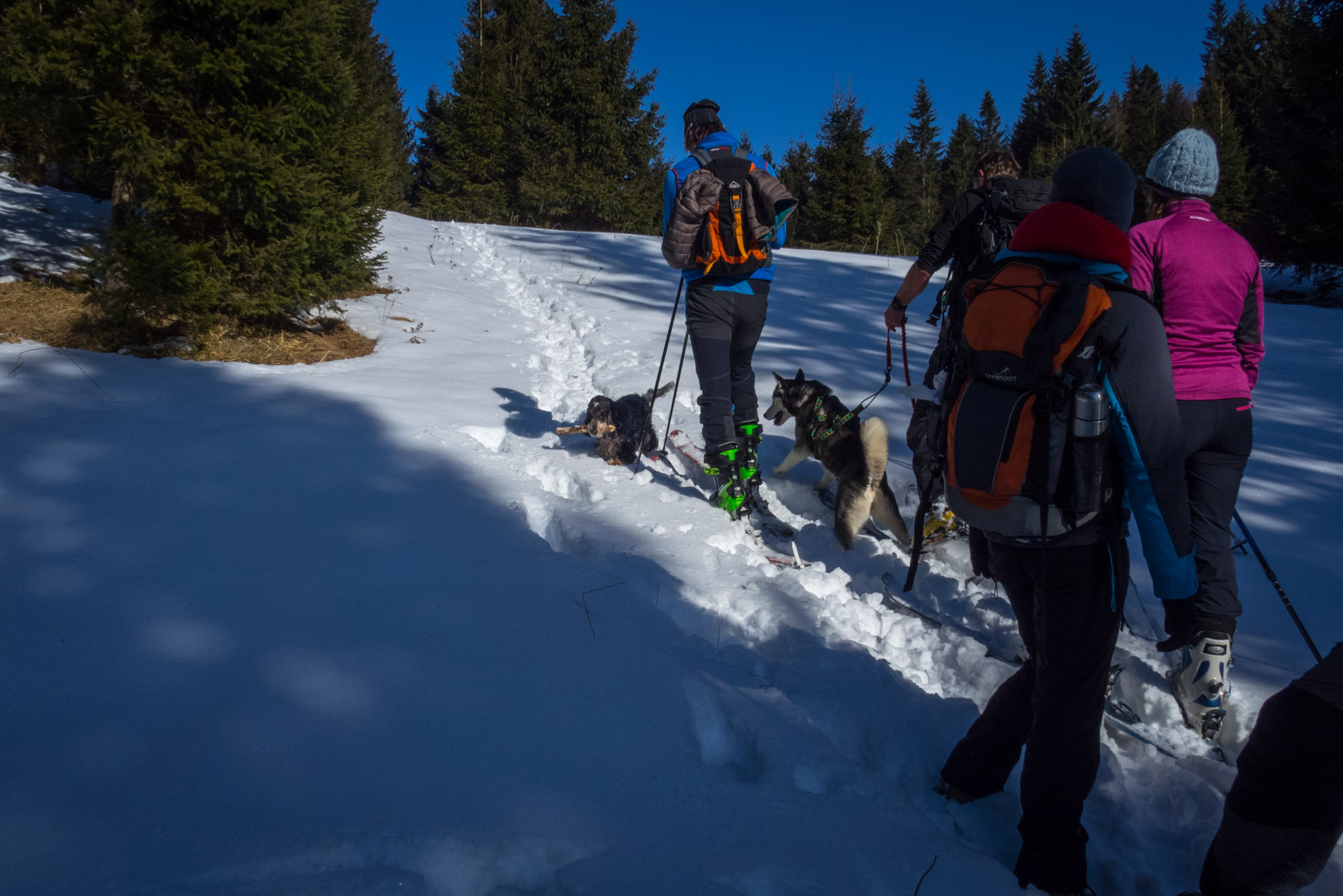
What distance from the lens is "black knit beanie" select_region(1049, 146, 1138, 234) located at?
1.63 meters

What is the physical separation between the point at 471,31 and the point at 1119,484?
33.2 m

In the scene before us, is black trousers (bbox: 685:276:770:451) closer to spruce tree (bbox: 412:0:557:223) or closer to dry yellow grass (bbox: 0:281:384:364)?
dry yellow grass (bbox: 0:281:384:364)

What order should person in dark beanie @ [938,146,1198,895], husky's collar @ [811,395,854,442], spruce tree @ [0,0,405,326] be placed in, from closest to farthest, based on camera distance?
1. person in dark beanie @ [938,146,1198,895]
2. husky's collar @ [811,395,854,442]
3. spruce tree @ [0,0,405,326]

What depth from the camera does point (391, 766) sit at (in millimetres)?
1599

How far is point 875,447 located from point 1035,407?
2218 millimetres

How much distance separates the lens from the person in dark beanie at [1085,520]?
4.84 ft

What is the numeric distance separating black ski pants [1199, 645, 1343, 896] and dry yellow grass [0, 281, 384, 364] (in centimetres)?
644

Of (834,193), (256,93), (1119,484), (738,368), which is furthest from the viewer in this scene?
(834,193)

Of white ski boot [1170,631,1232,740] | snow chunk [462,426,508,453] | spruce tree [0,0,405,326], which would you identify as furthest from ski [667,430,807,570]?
spruce tree [0,0,405,326]

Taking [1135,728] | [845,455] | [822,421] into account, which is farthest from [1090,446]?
[822,421]

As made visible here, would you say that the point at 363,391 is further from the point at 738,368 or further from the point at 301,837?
the point at 301,837

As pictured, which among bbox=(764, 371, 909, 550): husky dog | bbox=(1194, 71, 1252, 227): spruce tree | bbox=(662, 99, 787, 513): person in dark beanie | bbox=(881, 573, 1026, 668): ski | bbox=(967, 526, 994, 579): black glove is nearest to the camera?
bbox=(967, 526, 994, 579): black glove

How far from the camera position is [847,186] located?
2114cm

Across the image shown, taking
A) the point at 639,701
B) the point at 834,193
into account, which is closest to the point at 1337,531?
the point at 639,701
